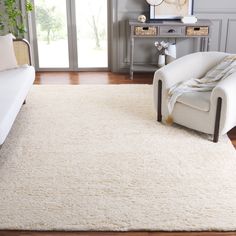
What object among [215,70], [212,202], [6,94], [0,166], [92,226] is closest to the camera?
[92,226]

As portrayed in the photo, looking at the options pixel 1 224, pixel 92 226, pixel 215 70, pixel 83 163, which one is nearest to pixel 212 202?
pixel 92 226

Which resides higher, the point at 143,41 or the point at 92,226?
the point at 143,41

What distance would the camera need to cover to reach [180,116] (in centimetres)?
387

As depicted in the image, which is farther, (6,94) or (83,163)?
(6,94)

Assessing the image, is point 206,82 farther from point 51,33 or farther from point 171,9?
point 51,33

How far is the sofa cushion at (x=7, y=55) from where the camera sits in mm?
4328

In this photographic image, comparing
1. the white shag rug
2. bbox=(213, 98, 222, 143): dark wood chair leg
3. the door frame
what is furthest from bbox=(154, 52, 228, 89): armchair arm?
the door frame

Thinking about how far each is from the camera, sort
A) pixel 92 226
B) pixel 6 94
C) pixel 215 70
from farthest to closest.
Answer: pixel 215 70 → pixel 6 94 → pixel 92 226

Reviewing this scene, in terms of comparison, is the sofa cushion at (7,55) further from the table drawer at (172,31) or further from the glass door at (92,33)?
the table drawer at (172,31)

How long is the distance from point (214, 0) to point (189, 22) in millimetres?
589

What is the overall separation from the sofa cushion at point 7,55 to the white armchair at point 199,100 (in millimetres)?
1540

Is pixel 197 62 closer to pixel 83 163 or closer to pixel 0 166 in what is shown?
pixel 83 163

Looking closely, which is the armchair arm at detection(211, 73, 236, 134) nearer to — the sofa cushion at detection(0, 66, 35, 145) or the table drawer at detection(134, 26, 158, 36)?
the sofa cushion at detection(0, 66, 35, 145)

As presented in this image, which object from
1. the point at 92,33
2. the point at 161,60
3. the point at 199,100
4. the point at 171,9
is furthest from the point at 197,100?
the point at 92,33
